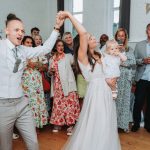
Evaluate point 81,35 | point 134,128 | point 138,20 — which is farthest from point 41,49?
point 138,20

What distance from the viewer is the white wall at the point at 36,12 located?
6.35 meters

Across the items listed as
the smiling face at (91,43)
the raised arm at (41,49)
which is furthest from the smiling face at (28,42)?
the raised arm at (41,49)

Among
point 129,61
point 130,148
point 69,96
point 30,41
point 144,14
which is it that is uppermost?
point 144,14

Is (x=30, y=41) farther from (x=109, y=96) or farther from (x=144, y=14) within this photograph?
(x=144, y=14)

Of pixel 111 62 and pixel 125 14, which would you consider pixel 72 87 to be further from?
pixel 125 14

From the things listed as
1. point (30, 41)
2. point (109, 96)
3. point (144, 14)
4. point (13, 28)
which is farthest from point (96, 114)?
point (144, 14)

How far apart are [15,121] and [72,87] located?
1.71 m

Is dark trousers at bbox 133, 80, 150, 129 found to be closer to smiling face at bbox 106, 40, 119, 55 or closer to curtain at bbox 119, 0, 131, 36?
smiling face at bbox 106, 40, 119, 55

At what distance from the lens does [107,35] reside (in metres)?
5.36

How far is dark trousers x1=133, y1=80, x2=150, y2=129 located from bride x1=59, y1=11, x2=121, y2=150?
4.47ft

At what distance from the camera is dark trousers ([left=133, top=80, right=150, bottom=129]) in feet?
12.5

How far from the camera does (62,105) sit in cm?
381

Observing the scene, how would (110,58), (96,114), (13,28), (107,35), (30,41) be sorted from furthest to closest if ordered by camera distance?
(107,35) → (30,41) → (110,58) → (96,114) → (13,28)

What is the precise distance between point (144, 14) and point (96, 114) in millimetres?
2794
